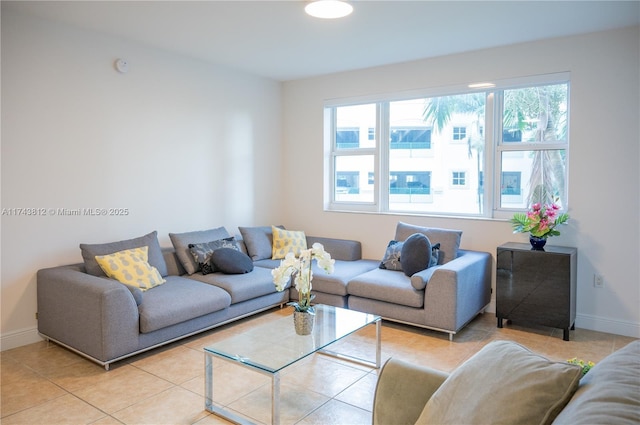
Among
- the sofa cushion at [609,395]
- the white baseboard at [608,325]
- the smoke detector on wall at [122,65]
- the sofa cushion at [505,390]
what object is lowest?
the white baseboard at [608,325]

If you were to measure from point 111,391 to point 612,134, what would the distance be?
14.2ft

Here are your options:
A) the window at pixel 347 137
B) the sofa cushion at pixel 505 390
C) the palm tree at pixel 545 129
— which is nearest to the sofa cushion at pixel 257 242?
the window at pixel 347 137

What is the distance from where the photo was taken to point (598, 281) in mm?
3965

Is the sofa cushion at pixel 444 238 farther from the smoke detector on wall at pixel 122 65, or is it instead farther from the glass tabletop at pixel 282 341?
the smoke detector on wall at pixel 122 65

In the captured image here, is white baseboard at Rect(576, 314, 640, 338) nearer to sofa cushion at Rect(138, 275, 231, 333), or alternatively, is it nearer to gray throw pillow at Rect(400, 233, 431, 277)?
gray throw pillow at Rect(400, 233, 431, 277)

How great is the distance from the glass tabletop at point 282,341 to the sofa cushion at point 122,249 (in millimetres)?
1490

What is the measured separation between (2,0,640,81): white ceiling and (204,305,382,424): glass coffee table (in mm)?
2285

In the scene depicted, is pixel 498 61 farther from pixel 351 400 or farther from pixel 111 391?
pixel 111 391

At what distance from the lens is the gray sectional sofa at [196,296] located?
314 cm

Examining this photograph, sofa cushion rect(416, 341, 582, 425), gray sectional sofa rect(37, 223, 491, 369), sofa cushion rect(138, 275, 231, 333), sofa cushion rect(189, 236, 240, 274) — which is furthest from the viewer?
sofa cushion rect(189, 236, 240, 274)

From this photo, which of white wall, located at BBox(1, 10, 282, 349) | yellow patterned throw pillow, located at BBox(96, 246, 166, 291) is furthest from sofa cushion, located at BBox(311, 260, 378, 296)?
yellow patterned throw pillow, located at BBox(96, 246, 166, 291)

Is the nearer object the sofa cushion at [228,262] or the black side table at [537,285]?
the black side table at [537,285]

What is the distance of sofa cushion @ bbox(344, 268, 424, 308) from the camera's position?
386 cm

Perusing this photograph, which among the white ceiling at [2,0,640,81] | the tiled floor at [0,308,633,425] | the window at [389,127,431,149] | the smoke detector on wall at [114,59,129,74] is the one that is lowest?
the tiled floor at [0,308,633,425]
